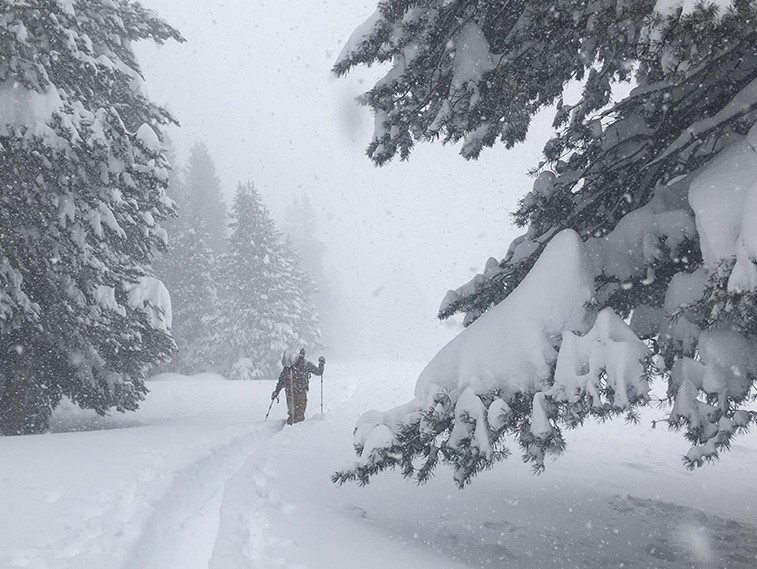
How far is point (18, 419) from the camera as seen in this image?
8625 mm

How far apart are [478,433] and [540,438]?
44cm

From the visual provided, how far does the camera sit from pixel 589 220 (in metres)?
4.77

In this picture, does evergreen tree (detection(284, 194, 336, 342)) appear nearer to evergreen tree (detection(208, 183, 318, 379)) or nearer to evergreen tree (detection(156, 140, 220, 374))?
evergreen tree (detection(208, 183, 318, 379))

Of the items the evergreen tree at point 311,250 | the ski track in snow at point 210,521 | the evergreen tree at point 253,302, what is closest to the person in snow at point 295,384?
the ski track in snow at point 210,521

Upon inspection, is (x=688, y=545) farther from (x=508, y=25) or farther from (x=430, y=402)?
(x=508, y=25)

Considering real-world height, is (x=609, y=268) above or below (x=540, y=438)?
above

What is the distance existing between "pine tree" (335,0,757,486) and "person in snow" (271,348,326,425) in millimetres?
7494

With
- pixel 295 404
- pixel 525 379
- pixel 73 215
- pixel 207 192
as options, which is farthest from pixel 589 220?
pixel 207 192

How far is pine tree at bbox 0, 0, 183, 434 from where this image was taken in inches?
293

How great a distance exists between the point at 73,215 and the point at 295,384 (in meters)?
Result: 5.98

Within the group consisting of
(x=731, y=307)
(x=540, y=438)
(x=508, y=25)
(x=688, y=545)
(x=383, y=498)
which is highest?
(x=508, y=25)

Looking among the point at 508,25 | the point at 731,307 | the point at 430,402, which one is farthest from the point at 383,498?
the point at 508,25

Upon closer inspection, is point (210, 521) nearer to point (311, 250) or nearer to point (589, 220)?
point (589, 220)

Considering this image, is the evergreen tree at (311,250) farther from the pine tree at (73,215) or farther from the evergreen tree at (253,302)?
the pine tree at (73,215)
